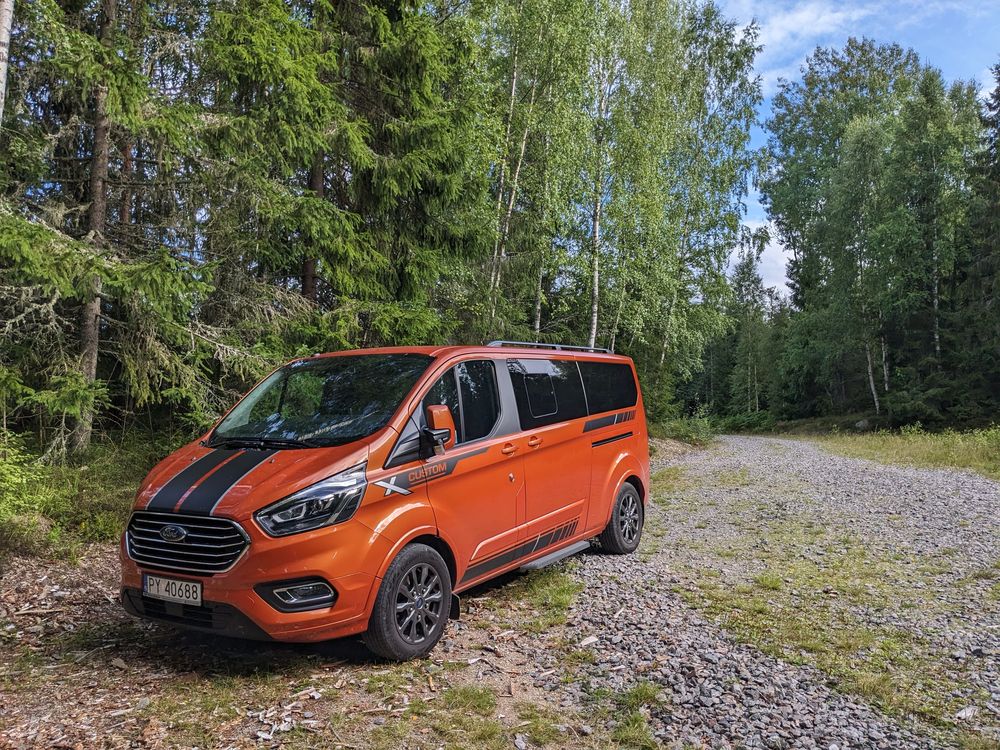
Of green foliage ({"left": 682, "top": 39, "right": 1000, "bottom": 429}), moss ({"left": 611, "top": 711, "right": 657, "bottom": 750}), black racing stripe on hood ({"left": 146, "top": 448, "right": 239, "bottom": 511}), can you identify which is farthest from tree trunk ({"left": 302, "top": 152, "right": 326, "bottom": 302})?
green foliage ({"left": 682, "top": 39, "right": 1000, "bottom": 429})

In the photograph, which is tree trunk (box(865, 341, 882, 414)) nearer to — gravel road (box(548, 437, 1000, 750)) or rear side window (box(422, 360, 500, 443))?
gravel road (box(548, 437, 1000, 750))

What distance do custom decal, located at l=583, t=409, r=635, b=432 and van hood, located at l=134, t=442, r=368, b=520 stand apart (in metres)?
2.91

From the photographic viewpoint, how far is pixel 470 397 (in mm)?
5281

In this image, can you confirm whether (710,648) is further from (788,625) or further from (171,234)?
(171,234)

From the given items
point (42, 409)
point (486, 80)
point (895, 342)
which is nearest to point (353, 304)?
point (42, 409)

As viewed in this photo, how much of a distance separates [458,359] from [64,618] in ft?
12.2

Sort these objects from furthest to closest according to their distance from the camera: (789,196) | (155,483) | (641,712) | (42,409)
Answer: (789,196)
(42,409)
(155,483)
(641,712)

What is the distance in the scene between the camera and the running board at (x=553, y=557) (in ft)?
19.0

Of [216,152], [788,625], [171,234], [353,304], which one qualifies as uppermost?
[216,152]

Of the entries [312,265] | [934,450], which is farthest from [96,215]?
[934,450]

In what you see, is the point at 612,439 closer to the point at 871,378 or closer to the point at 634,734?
the point at 634,734

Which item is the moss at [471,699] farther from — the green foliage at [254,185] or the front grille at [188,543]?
the green foliage at [254,185]

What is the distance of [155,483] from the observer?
4.49 metres

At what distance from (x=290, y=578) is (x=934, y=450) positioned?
790 inches
